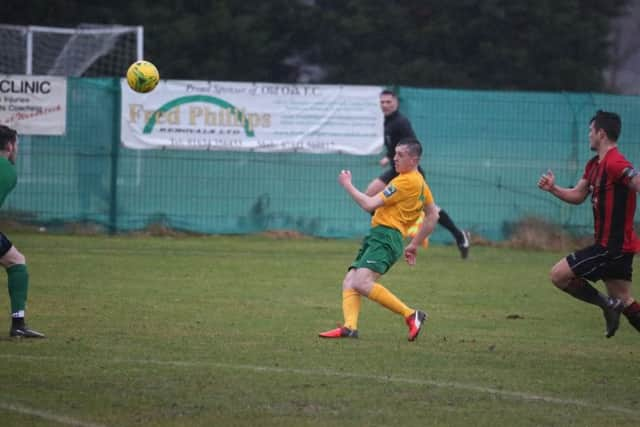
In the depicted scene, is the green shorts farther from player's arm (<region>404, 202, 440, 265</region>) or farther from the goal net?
the goal net

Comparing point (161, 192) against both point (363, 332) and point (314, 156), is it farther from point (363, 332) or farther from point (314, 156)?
point (363, 332)

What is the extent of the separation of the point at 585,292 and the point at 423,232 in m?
1.49

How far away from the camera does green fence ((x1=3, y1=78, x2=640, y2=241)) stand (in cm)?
1911

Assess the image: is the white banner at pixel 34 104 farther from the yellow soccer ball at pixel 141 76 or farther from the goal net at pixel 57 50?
the yellow soccer ball at pixel 141 76

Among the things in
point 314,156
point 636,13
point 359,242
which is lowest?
point 359,242

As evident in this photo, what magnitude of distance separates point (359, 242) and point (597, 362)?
1054 centimetres

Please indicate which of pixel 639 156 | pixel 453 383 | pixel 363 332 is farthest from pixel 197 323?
pixel 639 156

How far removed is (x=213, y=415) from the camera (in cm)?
651

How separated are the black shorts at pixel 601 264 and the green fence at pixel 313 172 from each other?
10563mm

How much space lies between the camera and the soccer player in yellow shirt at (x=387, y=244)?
9414mm

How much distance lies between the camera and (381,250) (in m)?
9.48

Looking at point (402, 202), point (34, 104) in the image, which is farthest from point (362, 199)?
point (34, 104)

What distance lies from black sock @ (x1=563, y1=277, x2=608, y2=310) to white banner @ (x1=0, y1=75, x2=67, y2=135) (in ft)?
37.9

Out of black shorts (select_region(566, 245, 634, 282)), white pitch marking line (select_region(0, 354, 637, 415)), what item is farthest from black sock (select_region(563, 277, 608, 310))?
white pitch marking line (select_region(0, 354, 637, 415))
